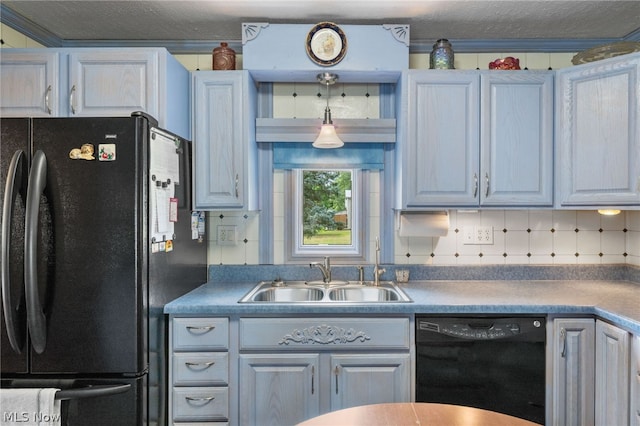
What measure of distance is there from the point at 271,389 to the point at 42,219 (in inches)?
50.2

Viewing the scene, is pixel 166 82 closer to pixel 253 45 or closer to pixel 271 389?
pixel 253 45

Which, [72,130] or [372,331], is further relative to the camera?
[372,331]

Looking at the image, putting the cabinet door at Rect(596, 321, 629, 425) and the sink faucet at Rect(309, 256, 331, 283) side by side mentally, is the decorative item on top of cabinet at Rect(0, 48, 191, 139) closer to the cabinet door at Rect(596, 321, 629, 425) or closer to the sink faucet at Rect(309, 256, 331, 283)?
the sink faucet at Rect(309, 256, 331, 283)

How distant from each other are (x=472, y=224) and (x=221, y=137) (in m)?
1.65

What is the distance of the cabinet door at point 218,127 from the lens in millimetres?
2264

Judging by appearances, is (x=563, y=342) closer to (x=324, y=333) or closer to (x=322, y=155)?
(x=324, y=333)

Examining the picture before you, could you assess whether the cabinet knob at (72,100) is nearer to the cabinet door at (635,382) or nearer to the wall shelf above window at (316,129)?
the wall shelf above window at (316,129)

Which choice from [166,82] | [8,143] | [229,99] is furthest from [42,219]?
[229,99]

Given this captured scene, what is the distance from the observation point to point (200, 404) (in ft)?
6.43

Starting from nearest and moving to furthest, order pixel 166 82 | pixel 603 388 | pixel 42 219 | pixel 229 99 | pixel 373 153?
pixel 42 219 → pixel 603 388 → pixel 166 82 → pixel 229 99 → pixel 373 153

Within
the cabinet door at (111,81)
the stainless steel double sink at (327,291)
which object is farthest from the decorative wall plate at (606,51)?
the cabinet door at (111,81)

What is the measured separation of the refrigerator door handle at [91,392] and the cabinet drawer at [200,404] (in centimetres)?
32

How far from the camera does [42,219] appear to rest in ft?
5.49

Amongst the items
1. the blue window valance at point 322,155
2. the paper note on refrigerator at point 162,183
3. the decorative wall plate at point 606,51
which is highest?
the decorative wall plate at point 606,51
